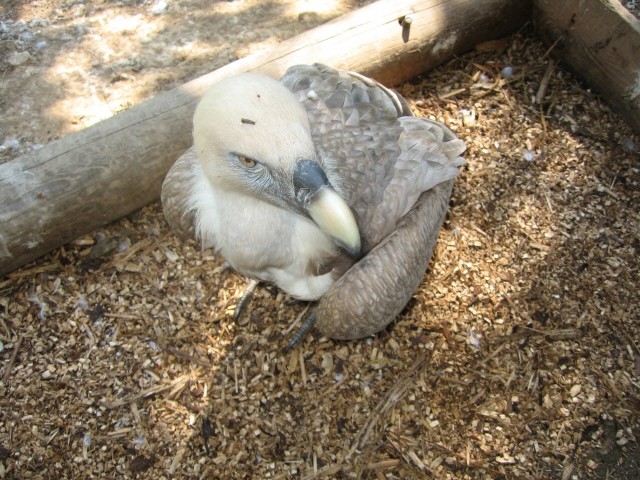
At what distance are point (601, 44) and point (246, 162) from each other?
279cm

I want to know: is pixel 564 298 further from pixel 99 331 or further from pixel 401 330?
pixel 99 331

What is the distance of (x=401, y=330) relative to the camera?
332cm

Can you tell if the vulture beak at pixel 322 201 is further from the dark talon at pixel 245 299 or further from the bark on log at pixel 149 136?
the bark on log at pixel 149 136

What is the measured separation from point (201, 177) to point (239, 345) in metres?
1.16

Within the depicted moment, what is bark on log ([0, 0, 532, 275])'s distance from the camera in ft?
10.7

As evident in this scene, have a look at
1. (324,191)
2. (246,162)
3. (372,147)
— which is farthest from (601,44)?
(246,162)

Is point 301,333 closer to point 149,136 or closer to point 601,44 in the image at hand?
point 149,136

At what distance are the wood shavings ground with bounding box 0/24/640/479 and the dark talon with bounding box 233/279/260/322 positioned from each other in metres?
0.05

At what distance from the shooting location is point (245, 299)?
3459mm

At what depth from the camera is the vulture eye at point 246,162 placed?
2.13 m

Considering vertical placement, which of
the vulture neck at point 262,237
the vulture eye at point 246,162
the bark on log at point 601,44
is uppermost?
the vulture eye at point 246,162

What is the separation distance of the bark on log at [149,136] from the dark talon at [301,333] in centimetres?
132

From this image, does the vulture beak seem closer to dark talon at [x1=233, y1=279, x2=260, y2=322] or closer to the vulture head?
the vulture head

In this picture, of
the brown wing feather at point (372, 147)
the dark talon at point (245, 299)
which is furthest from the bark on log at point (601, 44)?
the dark talon at point (245, 299)
